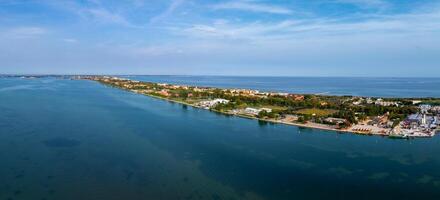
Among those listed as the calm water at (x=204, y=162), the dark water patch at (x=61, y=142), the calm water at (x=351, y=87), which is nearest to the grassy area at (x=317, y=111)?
the calm water at (x=204, y=162)

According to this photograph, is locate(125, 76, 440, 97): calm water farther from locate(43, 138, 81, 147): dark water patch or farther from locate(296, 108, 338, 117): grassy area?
locate(43, 138, 81, 147): dark water patch

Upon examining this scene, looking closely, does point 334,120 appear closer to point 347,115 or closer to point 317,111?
point 347,115

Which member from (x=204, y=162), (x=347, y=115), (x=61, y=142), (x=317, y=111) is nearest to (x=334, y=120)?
(x=347, y=115)

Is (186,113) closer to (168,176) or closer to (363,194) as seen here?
(168,176)

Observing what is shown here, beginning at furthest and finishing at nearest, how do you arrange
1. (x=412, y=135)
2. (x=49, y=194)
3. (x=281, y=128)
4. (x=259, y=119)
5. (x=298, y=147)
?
(x=259, y=119) → (x=281, y=128) → (x=412, y=135) → (x=298, y=147) → (x=49, y=194)

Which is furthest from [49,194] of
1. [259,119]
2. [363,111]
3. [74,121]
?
[363,111]

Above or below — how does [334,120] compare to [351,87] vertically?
below
